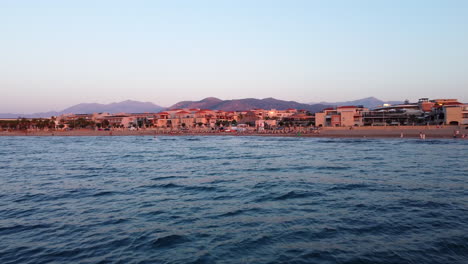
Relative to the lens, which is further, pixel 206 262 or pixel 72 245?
pixel 72 245

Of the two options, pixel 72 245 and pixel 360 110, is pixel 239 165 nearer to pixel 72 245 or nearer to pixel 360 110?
pixel 72 245

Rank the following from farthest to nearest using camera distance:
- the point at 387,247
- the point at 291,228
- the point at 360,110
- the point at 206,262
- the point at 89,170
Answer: the point at 360,110
the point at 89,170
the point at 291,228
the point at 387,247
the point at 206,262

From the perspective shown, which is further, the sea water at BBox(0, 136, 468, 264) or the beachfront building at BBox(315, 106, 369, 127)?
the beachfront building at BBox(315, 106, 369, 127)

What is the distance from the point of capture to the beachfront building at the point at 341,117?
75669mm

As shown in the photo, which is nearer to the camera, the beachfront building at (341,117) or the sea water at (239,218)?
the sea water at (239,218)

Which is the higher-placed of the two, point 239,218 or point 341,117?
point 341,117

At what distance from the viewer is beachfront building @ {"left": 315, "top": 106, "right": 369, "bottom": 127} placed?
75.7 metres

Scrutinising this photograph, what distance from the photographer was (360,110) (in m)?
81.9

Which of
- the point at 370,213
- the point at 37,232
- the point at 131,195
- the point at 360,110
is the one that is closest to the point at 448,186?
the point at 370,213

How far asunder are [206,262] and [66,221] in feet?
18.3

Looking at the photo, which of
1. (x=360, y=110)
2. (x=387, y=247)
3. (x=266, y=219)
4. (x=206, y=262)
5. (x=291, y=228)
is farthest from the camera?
(x=360, y=110)

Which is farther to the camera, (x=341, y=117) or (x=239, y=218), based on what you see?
(x=341, y=117)

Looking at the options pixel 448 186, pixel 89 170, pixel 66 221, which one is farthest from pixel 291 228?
pixel 89 170

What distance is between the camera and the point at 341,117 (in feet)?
252
